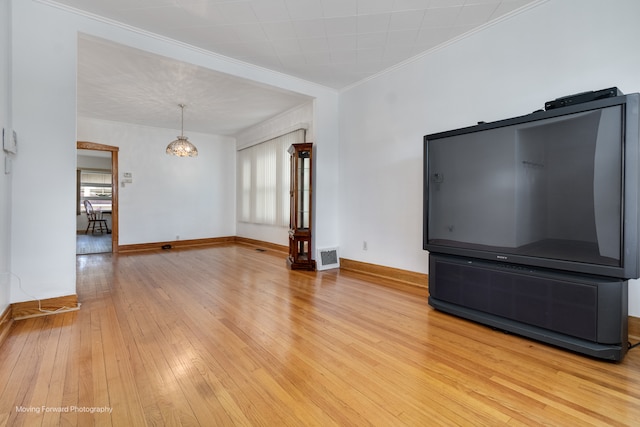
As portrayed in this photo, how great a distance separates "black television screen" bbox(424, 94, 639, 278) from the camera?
5.71 ft

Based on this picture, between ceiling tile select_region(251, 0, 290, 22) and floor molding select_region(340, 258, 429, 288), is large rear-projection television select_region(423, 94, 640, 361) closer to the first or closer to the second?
floor molding select_region(340, 258, 429, 288)

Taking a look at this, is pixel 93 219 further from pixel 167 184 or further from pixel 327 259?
pixel 327 259

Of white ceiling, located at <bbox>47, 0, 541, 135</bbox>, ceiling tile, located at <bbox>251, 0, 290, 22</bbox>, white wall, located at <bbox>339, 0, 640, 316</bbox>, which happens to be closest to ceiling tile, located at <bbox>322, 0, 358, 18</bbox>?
white ceiling, located at <bbox>47, 0, 541, 135</bbox>

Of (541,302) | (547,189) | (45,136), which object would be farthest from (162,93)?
(541,302)

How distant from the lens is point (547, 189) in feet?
6.68

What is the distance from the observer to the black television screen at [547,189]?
1740mm

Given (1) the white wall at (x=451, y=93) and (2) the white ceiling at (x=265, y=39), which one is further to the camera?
(2) the white ceiling at (x=265, y=39)

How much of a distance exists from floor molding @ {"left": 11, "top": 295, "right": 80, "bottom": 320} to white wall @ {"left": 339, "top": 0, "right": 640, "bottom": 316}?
3283 mm

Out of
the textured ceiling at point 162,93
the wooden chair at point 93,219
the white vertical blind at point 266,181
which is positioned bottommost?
the wooden chair at point 93,219

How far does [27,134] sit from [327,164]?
335cm

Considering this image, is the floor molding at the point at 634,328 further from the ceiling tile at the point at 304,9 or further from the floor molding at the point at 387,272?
the ceiling tile at the point at 304,9

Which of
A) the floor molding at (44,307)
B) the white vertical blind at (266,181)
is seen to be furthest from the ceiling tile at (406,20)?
the floor molding at (44,307)

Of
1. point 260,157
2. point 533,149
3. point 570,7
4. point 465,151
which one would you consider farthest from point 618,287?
point 260,157

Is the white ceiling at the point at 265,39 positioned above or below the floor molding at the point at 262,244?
above
